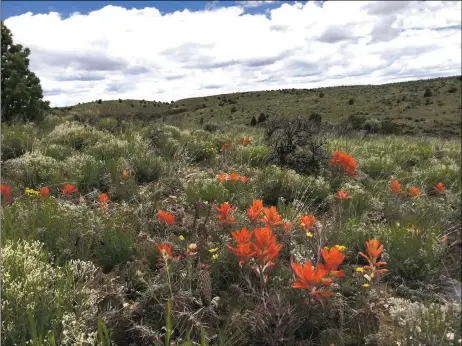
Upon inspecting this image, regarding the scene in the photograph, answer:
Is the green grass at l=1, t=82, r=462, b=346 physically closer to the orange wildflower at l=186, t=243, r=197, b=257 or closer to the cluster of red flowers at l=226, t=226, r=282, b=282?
the orange wildflower at l=186, t=243, r=197, b=257

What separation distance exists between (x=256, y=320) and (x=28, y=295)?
138 centimetres

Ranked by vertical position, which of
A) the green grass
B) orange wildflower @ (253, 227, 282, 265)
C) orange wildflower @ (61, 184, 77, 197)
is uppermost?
orange wildflower @ (61, 184, 77, 197)

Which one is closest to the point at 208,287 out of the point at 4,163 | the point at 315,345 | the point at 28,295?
the point at 315,345

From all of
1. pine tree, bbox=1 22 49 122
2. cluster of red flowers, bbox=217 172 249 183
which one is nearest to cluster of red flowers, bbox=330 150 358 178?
cluster of red flowers, bbox=217 172 249 183

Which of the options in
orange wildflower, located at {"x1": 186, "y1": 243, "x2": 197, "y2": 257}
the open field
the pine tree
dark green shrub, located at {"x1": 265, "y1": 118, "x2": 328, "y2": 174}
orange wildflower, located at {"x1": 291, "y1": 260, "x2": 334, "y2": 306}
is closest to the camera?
orange wildflower, located at {"x1": 291, "y1": 260, "x2": 334, "y2": 306}

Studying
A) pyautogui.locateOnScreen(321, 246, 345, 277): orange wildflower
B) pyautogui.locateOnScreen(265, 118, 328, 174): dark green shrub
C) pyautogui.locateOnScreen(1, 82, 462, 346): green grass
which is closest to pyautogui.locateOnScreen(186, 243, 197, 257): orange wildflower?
pyautogui.locateOnScreen(1, 82, 462, 346): green grass

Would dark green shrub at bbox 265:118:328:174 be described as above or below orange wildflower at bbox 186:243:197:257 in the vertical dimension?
above

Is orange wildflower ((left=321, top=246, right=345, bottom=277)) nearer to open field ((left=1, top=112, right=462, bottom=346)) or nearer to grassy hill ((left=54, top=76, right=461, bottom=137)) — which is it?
open field ((left=1, top=112, right=462, bottom=346))

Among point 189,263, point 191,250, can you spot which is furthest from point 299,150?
point 189,263

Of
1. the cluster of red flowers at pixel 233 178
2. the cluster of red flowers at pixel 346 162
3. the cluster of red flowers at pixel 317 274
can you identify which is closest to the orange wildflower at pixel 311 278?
the cluster of red flowers at pixel 317 274

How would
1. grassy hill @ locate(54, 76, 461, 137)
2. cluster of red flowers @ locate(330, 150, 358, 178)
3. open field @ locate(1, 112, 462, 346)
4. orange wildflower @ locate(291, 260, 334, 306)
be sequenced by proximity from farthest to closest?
grassy hill @ locate(54, 76, 461, 137)
cluster of red flowers @ locate(330, 150, 358, 178)
open field @ locate(1, 112, 462, 346)
orange wildflower @ locate(291, 260, 334, 306)

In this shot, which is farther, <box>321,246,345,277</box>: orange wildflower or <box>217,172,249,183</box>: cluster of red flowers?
<box>217,172,249,183</box>: cluster of red flowers

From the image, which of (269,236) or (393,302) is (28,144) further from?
(393,302)

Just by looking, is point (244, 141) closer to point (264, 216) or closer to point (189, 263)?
point (264, 216)
